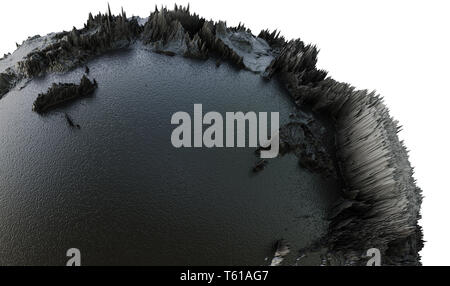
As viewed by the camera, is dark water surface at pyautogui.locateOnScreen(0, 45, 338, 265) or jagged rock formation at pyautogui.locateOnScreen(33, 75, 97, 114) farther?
jagged rock formation at pyautogui.locateOnScreen(33, 75, 97, 114)

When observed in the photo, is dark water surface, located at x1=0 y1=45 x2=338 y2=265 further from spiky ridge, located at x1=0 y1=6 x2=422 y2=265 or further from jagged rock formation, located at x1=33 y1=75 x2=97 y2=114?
spiky ridge, located at x1=0 y1=6 x2=422 y2=265

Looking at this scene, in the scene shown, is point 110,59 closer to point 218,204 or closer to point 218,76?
point 218,76

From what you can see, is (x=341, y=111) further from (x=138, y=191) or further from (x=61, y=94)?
(x=61, y=94)

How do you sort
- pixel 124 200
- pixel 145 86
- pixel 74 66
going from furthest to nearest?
1. pixel 74 66
2. pixel 145 86
3. pixel 124 200

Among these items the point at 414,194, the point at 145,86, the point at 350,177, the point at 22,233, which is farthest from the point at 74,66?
the point at 414,194

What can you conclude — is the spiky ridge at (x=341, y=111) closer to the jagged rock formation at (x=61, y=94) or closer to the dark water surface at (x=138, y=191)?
the dark water surface at (x=138, y=191)

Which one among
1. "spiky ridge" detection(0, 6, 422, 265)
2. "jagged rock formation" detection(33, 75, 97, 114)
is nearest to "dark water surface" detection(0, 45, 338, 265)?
"jagged rock formation" detection(33, 75, 97, 114)

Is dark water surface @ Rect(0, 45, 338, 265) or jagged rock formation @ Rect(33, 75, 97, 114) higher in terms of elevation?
jagged rock formation @ Rect(33, 75, 97, 114)
